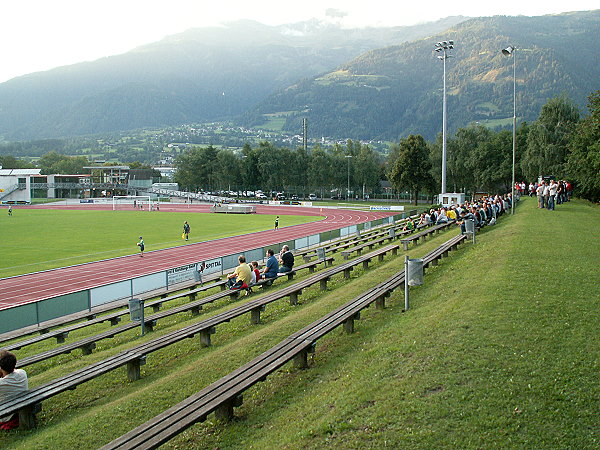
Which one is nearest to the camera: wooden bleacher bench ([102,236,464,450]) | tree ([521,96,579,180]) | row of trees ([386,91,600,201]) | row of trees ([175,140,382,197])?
wooden bleacher bench ([102,236,464,450])

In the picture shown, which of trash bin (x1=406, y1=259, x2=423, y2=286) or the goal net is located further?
the goal net

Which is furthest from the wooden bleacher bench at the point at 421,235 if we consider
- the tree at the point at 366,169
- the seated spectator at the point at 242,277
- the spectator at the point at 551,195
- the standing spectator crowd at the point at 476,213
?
the tree at the point at 366,169

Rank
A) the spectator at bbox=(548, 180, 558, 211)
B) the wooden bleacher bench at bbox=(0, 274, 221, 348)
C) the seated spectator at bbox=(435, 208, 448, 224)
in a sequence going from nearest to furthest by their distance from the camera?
the wooden bleacher bench at bbox=(0, 274, 221, 348), the seated spectator at bbox=(435, 208, 448, 224), the spectator at bbox=(548, 180, 558, 211)

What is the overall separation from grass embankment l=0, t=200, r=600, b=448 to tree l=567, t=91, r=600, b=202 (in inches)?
988

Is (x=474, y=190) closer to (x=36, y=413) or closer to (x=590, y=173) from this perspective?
(x=590, y=173)

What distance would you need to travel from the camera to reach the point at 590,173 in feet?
118

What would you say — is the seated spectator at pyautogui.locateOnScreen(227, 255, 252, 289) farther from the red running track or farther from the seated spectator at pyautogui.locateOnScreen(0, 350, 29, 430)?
the red running track

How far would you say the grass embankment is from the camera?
230 inches

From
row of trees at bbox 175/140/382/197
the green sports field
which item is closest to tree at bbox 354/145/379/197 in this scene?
row of trees at bbox 175/140/382/197

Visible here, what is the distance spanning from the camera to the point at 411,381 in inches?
267

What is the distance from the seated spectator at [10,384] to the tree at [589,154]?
33.0 m

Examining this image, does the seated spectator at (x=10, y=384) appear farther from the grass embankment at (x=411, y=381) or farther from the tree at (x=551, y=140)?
the tree at (x=551, y=140)

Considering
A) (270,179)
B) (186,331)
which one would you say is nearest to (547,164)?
(186,331)

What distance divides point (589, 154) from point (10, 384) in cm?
3549
